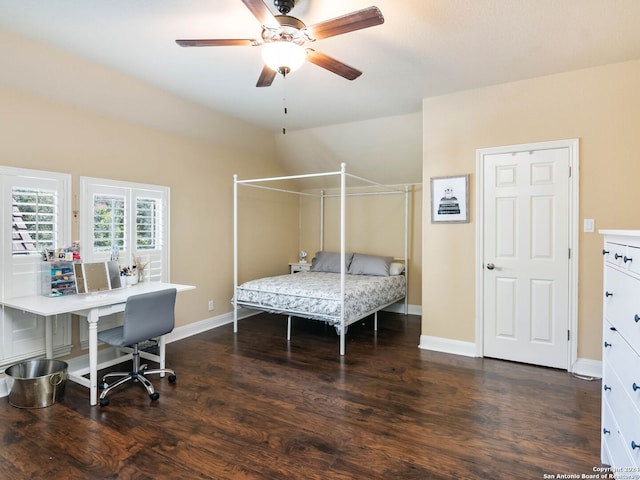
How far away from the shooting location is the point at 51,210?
300cm

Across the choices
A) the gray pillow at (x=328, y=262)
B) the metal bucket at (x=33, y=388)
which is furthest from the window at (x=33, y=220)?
the gray pillow at (x=328, y=262)

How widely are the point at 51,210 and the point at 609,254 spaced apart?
3883 mm

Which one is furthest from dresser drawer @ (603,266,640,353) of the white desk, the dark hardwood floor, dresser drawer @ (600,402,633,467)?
the white desk

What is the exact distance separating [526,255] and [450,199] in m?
0.88

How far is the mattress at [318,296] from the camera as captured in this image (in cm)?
380

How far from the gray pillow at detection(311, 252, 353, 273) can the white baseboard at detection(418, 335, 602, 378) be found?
6.30ft

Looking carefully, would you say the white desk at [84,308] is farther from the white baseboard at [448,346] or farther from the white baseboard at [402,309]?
the white baseboard at [402,309]

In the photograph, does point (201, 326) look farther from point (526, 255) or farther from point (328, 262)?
point (526, 255)

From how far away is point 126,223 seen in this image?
3598 mm

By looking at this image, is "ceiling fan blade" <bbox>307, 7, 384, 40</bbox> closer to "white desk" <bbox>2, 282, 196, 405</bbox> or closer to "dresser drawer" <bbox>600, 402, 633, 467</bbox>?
"dresser drawer" <bbox>600, 402, 633, 467</bbox>

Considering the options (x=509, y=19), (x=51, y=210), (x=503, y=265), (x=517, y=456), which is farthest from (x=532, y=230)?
(x=51, y=210)

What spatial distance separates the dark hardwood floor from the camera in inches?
76.4

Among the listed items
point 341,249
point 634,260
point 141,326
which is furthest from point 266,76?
point 634,260

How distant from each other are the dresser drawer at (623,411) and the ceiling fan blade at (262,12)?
2.38m
